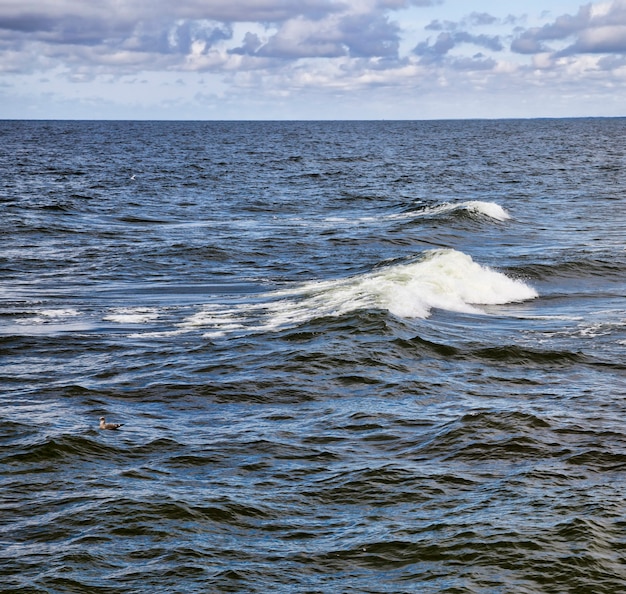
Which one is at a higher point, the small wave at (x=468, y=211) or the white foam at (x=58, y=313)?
the small wave at (x=468, y=211)

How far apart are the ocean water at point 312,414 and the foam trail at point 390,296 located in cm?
8

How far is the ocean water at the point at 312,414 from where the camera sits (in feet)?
27.8

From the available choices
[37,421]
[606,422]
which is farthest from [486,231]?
[37,421]

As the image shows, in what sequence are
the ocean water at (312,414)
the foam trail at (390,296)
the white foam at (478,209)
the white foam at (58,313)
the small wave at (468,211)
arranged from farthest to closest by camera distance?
the white foam at (478,209) → the small wave at (468,211) → the white foam at (58,313) → the foam trail at (390,296) → the ocean water at (312,414)

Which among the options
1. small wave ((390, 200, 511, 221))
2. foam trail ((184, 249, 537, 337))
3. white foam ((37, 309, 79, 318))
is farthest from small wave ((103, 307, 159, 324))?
small wave ((390, 200, 511, 221))

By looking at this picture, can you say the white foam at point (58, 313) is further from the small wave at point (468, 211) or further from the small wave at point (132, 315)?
the small wave at point (468, 211)

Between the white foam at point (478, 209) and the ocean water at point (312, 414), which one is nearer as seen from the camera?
the ocean water at point (312, 414)

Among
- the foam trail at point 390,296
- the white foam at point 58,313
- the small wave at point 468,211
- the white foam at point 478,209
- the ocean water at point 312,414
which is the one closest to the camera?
the ocean water at point 312,414

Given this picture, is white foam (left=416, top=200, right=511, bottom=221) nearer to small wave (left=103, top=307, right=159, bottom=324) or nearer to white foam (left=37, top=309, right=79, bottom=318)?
small wave (left=103, top=307, right=159, bottom=324)

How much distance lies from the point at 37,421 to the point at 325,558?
5168 mm

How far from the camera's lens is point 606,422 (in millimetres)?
12031

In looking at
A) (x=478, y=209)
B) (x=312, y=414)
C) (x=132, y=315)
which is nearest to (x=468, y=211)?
(x=478, y=209)

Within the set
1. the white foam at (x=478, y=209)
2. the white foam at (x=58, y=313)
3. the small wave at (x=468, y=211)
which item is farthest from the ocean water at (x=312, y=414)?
the white foam at (x=478, y=209)

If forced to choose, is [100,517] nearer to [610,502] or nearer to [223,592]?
[223,592]
